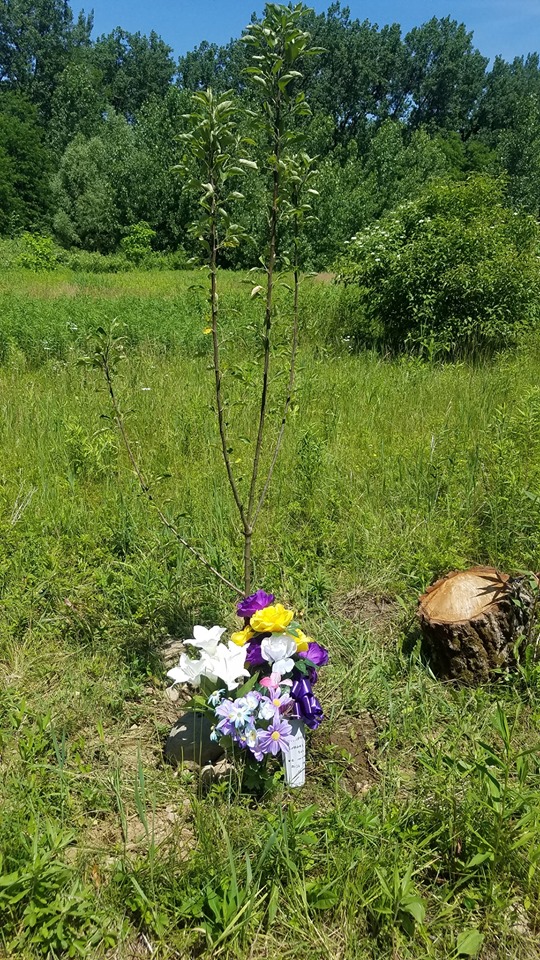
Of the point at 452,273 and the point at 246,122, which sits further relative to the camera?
the point at 452,273

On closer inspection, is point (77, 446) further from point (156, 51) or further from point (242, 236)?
point (156, 51)

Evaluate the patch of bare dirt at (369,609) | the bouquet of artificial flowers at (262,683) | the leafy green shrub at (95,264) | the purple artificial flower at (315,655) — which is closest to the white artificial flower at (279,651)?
the bouquet of artificial flowers at (262,683)

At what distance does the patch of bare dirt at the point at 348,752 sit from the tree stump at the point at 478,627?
0.37 meters

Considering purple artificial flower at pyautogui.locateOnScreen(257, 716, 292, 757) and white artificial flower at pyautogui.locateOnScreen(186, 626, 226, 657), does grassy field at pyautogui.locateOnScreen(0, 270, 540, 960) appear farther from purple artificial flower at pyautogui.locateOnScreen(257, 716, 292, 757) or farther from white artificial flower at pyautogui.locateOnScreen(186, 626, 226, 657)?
white artificial flower at pyautogui.locateOnScreen(186, 626, 226, 657)

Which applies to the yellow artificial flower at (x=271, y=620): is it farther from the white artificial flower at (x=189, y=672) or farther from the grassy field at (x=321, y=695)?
the grassy field at (x=321, y=695)

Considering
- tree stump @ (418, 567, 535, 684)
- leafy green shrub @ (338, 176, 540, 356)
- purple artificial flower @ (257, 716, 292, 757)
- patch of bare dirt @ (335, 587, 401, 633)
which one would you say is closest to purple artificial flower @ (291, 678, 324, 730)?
purple artificial flower @ (257, 716, 292, 757)

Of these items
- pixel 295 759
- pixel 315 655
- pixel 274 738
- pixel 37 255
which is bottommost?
pixel 295 759

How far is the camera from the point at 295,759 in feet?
6.20

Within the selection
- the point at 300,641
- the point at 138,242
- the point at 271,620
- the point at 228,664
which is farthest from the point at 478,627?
the point at 138,242

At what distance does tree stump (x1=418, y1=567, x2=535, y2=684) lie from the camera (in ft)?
7.44

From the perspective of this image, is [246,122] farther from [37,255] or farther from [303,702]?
[37,255]

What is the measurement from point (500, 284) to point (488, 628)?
4.80 meters

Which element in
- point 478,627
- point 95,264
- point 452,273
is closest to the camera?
point 478,627

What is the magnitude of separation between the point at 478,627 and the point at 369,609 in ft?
1.88
